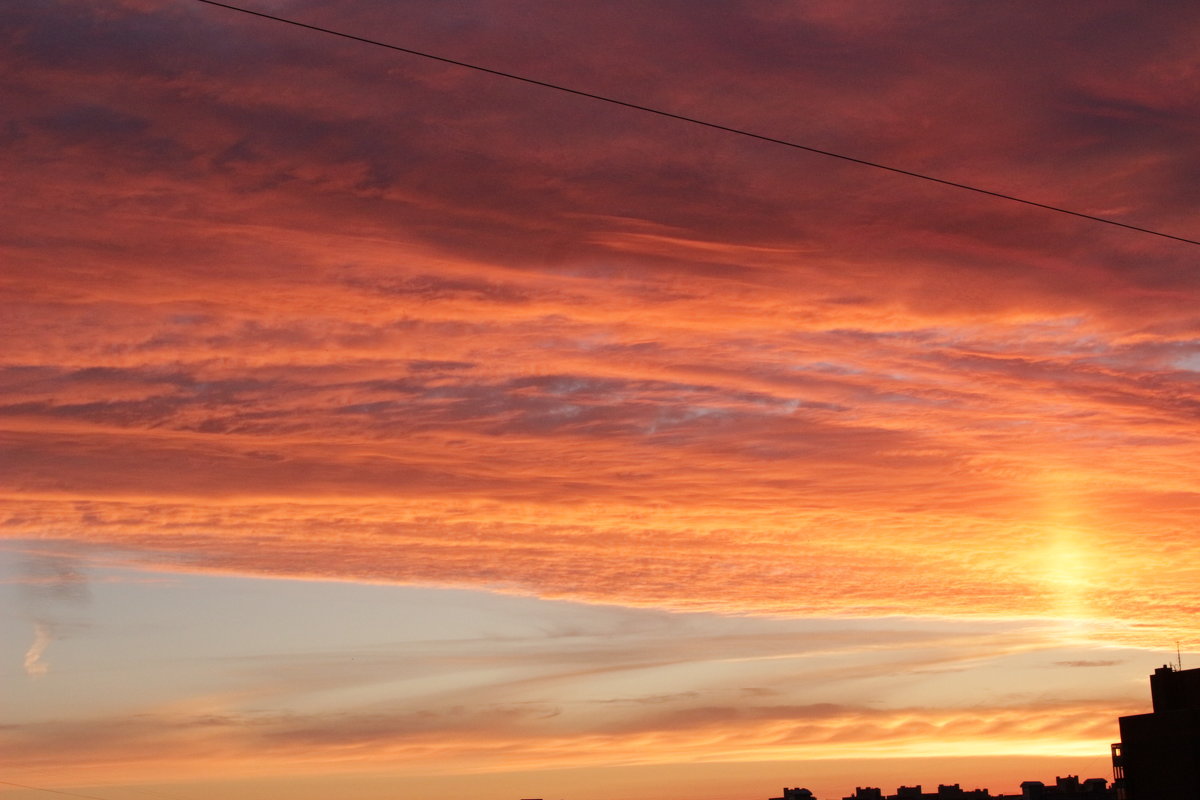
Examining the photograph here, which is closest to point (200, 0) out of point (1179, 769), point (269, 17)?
point (269, 17)

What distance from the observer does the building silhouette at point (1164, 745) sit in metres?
118

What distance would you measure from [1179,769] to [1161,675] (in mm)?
10091

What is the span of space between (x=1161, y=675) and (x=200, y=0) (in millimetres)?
119456

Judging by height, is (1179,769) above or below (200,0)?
below

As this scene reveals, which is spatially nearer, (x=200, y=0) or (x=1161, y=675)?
(x=200, y=0)

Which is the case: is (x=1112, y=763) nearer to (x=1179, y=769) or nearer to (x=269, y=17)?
(x=1179, y=769)

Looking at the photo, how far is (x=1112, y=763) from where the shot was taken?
127 meters

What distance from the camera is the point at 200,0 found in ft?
89.8

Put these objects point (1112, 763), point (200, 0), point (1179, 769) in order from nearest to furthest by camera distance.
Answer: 1. point (200, 0)
2. point (1179, 769)
3. point (1112, 763)

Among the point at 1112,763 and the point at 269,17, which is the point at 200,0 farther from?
the point at 1112,763

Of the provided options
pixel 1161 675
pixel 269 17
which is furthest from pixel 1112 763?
pixel 269 17

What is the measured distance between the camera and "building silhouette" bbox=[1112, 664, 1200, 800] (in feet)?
386

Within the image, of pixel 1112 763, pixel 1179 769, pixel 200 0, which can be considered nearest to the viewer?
pixel 200 0

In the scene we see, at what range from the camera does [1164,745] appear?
4717 inches
